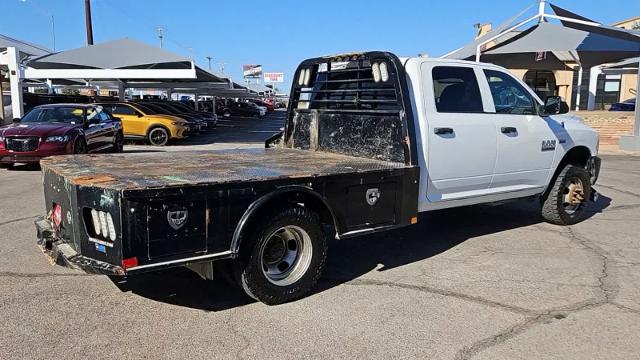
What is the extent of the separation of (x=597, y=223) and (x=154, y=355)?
6.31 metres

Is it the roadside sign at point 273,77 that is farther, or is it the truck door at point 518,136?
the roadside sign at point 273,77

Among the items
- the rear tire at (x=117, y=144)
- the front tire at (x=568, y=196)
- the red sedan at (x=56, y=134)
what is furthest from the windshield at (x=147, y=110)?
the front tire at (x=568, y=196)

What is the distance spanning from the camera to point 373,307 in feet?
13.9

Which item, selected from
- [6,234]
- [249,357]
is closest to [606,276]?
[249,357]

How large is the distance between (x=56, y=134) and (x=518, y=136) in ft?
33.2

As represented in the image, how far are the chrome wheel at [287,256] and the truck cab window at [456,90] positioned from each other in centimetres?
206

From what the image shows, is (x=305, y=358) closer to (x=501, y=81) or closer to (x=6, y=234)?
(x=501, y=81)

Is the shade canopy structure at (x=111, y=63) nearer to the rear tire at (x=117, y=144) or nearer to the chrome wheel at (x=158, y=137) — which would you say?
the chrome wheel at (x=158, y=137)

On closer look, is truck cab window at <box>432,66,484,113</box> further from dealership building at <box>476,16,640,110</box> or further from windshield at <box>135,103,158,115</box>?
dealership building at <box>476,16,640,110</box>

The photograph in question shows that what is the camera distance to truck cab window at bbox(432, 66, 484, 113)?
17.8 feet

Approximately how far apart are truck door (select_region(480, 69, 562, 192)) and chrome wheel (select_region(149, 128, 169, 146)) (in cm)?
1663

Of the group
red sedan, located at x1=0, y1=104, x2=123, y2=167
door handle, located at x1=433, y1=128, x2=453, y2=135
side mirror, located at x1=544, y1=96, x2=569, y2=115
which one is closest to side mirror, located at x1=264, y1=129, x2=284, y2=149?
door handle, located at x1=433, y1=128, x2=453, y2=135

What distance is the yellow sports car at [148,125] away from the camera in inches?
806

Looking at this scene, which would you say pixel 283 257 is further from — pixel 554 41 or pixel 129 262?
pixel 554 41
